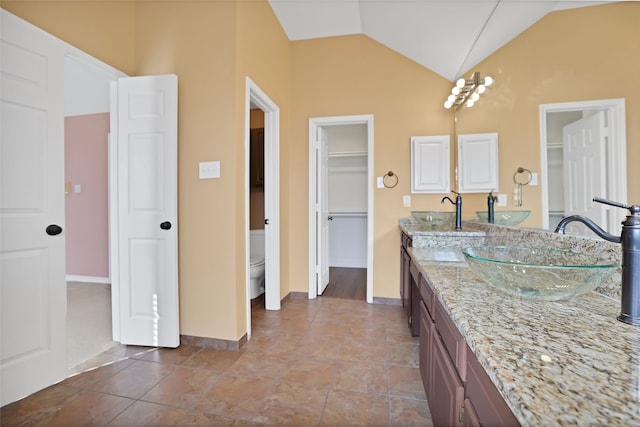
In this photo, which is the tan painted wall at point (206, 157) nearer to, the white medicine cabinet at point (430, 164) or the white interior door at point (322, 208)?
the white interior door at point (322, 208)

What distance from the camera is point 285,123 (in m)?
3.05

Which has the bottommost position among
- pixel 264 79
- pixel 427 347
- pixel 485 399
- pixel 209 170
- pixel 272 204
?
pixel 427 347

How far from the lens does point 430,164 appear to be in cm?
285

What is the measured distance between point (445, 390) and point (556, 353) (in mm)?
486

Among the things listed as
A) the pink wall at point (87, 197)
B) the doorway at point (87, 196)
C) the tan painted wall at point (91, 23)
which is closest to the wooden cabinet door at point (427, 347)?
the tan painted wall at point (91, 23)

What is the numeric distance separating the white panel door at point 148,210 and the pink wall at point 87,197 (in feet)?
7.61

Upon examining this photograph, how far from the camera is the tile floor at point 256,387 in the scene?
4.36 ft

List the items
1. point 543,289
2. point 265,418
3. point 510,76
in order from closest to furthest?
point 543,289 < point 265,418 < point 510,76

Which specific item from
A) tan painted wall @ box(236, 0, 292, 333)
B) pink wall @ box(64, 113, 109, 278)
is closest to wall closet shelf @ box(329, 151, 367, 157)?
tan painted wall @ box(236, 0, 292, 333)

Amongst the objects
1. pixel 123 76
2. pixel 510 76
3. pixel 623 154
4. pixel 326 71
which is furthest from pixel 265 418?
pixel 326 71

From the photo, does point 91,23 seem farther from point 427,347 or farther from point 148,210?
point 427,347

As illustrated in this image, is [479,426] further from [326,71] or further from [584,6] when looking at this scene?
[326,71]

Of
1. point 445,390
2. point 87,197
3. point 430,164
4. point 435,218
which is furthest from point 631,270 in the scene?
point 87,197

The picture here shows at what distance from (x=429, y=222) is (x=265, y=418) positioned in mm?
2092
